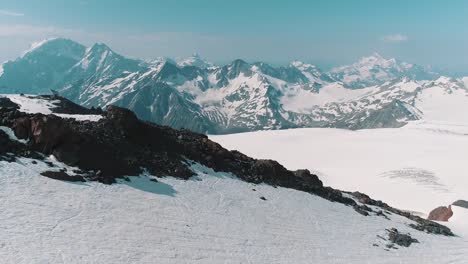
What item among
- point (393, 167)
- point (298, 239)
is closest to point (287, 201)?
point (298, 239)

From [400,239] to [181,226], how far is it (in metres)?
20.8

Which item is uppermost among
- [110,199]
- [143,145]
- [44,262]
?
[143,145]

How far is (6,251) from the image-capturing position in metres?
21.4

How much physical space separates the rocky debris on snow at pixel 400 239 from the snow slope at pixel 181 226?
0.63 meters

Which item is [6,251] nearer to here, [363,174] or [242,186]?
[242,186]

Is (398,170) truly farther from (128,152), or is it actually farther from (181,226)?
(181,226)

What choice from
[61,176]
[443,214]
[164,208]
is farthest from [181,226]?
[443,214]

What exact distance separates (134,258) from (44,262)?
15.7 ft

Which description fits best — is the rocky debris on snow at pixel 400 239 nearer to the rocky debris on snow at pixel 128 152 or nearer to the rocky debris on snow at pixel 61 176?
the rocky debris on snow at pixel 128 152

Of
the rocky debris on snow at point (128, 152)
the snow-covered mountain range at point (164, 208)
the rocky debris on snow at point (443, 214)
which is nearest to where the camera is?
the snow-covered mountain range at point (164, 208)

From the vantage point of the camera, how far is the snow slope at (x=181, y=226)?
947 inches

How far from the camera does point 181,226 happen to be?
29.9 m

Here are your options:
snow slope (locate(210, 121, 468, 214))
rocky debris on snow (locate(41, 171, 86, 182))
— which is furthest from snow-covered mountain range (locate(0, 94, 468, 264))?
snow slope (locate(210, 121, 468, 214))

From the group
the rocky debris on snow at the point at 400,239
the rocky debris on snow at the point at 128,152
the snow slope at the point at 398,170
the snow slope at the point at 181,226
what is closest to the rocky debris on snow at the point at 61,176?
the rocky debris on snow at the point at 128,152
